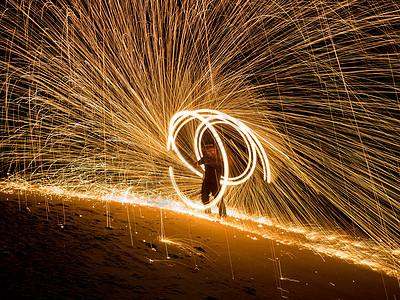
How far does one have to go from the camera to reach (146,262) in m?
4.38

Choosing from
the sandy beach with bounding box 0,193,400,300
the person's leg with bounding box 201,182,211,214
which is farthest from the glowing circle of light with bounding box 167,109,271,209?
the sandy beach with bounding box 0,193,400,300

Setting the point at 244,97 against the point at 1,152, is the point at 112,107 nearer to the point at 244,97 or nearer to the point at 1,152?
the point at 244,97

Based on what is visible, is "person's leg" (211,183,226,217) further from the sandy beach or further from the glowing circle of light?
the sandy beach

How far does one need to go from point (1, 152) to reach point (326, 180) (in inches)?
557

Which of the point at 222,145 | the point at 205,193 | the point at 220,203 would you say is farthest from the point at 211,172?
the point at 222,145

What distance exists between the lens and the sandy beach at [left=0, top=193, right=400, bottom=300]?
3572 mm

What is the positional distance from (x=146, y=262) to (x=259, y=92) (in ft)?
32.9

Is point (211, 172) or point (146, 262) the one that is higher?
point (211, 172)

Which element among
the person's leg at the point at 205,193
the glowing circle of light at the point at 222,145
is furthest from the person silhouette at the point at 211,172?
the glowing circle of light at the point at 222,145

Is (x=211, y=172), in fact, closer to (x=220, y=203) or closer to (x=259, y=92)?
(x=220, y=203)

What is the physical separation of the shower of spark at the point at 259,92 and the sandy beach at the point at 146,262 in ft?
7.56

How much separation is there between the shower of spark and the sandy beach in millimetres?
2304

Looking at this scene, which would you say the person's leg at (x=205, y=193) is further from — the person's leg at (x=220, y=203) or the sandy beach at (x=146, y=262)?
the sandy beach at (x=146, y=262)

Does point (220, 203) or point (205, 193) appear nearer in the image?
point (220, 203)
